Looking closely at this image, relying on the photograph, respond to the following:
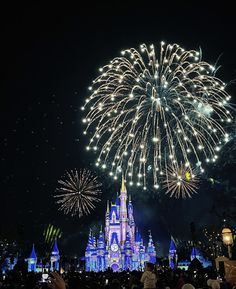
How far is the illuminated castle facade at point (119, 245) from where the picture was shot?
102m

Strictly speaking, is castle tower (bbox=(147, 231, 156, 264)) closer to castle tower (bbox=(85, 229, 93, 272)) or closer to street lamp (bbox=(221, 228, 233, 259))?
castle tower (bbox=(85, 229, 93, 272))

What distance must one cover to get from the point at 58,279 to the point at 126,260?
101699 mm

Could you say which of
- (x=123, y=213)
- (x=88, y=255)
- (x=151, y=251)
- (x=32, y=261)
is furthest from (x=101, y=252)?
(x=32, y=261)

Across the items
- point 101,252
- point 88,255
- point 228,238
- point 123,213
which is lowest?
point 228,238

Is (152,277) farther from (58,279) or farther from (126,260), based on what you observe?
(126,260)

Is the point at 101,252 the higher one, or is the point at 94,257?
the point at 101,252

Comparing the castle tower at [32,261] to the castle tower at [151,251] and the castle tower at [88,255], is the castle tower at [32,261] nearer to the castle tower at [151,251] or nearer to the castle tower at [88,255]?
the castle tower at [88,255]

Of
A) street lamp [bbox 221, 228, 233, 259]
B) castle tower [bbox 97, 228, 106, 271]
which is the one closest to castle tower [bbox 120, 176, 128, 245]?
castle tower [bbox 97, 228, 106, 271]

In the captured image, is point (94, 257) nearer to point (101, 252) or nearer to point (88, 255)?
point (88, 255)

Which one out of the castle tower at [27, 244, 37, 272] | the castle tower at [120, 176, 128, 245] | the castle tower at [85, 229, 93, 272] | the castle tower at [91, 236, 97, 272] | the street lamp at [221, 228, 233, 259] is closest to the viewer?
the street lamp at [221, 228, 233, 259]

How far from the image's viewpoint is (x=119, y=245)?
343 feet

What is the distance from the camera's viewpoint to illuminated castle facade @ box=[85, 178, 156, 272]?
336 ft

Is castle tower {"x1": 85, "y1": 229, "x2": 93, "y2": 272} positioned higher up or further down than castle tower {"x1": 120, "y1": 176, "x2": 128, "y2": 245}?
further down

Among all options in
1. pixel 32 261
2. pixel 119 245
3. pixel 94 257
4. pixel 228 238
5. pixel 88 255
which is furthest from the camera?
pixel 88 255
